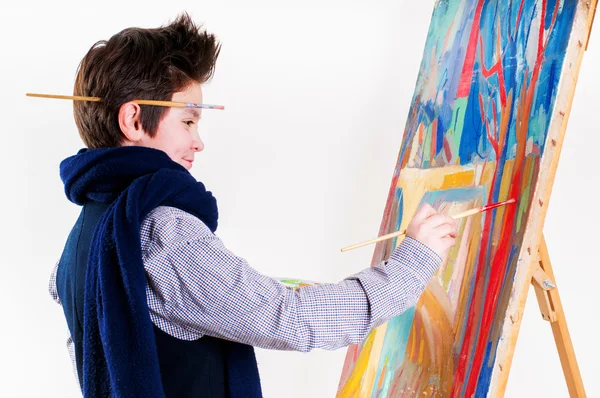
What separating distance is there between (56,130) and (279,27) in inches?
42.4

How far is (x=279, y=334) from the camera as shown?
1.41 m

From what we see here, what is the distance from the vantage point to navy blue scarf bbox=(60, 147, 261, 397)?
1.41 metres

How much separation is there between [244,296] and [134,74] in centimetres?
59

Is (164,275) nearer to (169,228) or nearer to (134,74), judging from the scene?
(169,228)

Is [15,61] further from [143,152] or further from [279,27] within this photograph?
[143,152]

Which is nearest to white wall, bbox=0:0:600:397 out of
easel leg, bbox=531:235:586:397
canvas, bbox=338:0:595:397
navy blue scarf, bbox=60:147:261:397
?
canvas, bbox=338:0:595:397

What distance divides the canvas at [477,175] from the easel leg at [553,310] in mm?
113

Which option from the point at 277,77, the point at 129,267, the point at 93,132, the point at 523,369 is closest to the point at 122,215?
the point at 129,267

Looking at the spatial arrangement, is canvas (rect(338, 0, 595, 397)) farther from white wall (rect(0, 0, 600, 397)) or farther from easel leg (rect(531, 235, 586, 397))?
white wall (rect(0, 0, 600, 397))

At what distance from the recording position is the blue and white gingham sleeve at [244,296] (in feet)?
4.62

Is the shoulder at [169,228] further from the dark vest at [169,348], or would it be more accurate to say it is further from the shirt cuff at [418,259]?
the shirt cuff at [418,259]

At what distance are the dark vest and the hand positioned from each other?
48 centimetres

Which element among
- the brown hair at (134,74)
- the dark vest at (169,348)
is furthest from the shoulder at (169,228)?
the brown hair at (134,74)

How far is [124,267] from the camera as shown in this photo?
140 cm
